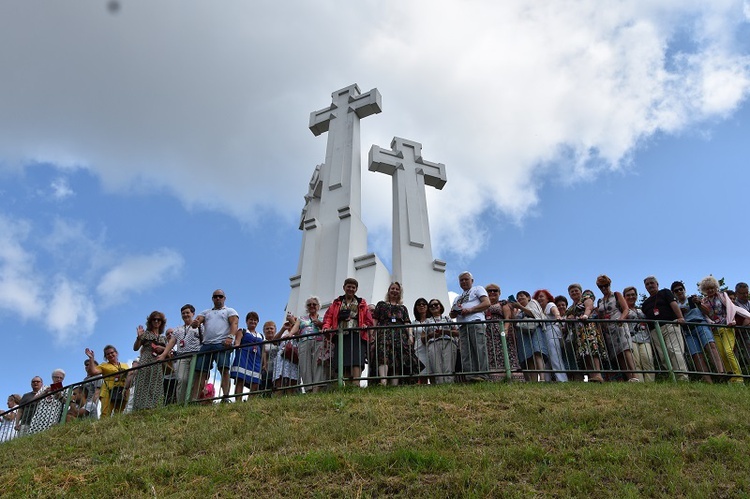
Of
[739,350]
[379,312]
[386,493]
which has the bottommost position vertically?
[386,493]

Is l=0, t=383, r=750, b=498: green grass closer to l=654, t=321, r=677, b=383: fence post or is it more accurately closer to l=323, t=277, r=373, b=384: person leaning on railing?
l=654, t=321, r=677, b=383: fence post

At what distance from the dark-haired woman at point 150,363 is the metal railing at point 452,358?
2cm

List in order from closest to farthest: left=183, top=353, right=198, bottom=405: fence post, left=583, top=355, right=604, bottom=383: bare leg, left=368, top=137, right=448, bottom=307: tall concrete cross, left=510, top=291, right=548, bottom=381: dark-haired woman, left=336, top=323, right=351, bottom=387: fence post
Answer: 1. left=336, top=323, right=351, bottom=387: fence post
2. left=183, top=353, right=198, bottom=405: fence post
3. left=583, top=355, right=604, bottom=383: bare leg
4. left=510, top=291, right=548, bottom=381: dark-haired woman
5. left=368, top=137, right=448, bottom=307: tall concrete cross

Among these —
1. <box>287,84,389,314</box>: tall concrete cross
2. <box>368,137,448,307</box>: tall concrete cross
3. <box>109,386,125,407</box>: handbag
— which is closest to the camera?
<box>109,386,125,407</box>: handbag

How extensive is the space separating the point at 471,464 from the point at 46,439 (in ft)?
17.4

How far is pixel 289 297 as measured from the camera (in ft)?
51.3

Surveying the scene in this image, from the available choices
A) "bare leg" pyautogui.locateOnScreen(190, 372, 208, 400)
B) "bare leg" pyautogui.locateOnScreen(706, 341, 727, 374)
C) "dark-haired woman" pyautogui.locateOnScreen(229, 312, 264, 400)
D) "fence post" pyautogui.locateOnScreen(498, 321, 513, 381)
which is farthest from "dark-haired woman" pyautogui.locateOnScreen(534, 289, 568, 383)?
"bare leg" pyautogui.locateOnScreen(190, 372, 208, 400)

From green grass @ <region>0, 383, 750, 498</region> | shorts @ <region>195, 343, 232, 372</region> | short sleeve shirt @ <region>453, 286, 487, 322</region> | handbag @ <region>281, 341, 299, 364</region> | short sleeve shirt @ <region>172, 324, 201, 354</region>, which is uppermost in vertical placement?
short sleeve shirt @ <region>453, 286, 487, 322</region>

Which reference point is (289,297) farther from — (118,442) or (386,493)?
(386,493)

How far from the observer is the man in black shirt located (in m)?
9.51

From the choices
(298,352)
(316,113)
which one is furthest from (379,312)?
(316,113)

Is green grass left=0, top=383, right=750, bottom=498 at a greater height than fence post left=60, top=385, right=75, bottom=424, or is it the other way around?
fence post left=60, top=385, right=75, bottom=424

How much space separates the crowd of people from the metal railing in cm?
2

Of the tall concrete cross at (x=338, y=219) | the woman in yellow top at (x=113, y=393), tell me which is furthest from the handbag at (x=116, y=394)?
the tall concrete cross at (x=338, y=219)
